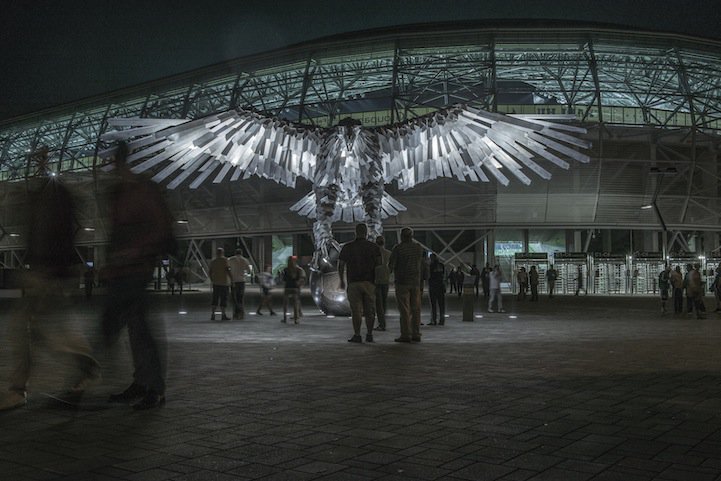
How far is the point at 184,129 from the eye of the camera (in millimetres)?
11508

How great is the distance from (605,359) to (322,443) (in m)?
4.68

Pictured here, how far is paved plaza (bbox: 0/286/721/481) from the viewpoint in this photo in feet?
11.5

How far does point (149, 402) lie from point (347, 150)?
28.6ft

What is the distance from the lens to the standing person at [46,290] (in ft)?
16.8

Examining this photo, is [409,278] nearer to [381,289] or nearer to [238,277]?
[381,289]

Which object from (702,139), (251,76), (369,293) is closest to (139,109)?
(251,76)

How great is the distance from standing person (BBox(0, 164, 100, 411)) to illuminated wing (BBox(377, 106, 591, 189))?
715cm

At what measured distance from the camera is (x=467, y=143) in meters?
12.6

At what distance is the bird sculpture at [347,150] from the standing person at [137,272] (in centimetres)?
624

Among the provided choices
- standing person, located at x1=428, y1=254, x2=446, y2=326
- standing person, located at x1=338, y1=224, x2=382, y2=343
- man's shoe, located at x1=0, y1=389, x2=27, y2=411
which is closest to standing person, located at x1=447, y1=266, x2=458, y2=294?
standing person, located at x1=428, y1=254, x2=446, y2=326

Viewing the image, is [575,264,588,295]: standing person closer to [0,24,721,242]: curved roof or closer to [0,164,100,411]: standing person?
[0,24,721,242]: curved roof

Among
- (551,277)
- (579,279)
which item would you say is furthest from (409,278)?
(579,279)

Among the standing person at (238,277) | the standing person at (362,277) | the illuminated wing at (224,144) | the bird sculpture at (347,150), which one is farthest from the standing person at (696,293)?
the standing person at (238,277)

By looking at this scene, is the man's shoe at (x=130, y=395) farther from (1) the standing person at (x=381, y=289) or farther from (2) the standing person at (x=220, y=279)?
(2) the standing person at (x=220, y=279)
